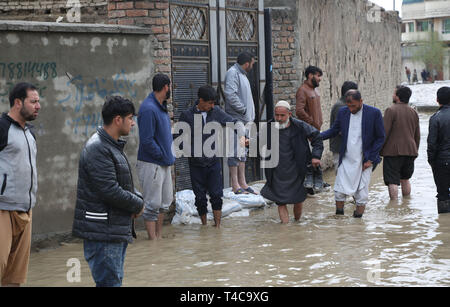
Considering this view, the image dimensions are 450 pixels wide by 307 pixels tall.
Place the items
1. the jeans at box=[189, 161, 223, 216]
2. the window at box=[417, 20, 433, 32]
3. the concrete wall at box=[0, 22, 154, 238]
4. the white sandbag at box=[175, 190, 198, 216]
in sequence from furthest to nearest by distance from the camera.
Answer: the window at box=[417, 20, 433, 32], the white sandbag at box=[175, 190, 198, 216], the jeans at box=[189, 161, 223, 216], the concrete wall at box=[0, 22, 154, 238]

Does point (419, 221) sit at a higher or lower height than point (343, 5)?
lower

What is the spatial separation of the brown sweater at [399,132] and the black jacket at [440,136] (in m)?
1.03

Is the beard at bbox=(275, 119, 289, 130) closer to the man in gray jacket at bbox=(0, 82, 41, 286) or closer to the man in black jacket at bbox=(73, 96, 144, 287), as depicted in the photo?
the man in gray jacket at bbox=(0, 82, 41, 286)

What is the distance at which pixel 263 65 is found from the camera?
36.1 ft

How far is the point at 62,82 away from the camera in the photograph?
7.61m

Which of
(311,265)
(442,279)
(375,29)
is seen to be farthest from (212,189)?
(375,29)

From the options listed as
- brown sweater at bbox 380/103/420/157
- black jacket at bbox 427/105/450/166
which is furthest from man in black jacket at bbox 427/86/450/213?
brown sweater at bbox 380/103/420/157

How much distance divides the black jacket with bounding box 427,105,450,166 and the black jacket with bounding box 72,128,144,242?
17.1ft

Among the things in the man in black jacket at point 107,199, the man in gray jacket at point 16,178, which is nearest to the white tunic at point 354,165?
the man in gray jacket at point 16,178

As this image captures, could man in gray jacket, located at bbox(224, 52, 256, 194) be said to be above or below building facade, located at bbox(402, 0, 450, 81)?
below

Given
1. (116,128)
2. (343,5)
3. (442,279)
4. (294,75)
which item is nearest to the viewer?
(116,128)

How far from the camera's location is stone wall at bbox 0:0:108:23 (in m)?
10.0
